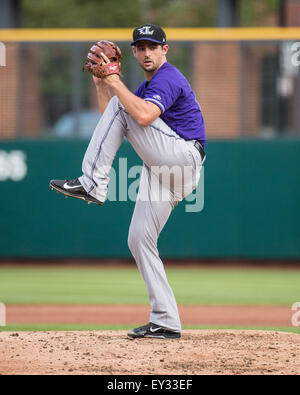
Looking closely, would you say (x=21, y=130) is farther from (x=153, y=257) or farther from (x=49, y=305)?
(x=153, y=257)

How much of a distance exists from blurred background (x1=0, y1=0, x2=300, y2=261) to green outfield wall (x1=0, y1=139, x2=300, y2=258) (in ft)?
0.05

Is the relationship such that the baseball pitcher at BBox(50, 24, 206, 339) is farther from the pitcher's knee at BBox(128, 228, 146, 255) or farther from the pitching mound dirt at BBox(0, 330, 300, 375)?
the pitching mound dirt at BBox(0, 330, 300, 375)

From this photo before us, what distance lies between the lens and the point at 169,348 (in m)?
4.57

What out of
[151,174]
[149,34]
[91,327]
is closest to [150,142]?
[151,174]

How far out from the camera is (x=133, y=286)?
952 centimetres

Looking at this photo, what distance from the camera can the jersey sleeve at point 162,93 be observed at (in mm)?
4434

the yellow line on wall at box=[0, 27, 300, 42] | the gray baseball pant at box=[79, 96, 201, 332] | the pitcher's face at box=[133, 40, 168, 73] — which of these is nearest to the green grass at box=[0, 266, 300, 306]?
the gray baseball pant at box=[79, 96, 201, 332]

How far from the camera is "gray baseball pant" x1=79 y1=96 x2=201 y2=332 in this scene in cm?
455

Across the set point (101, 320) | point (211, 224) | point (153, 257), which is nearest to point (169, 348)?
point (153, 257)

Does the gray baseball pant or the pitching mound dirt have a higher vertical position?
the gray baseball pant

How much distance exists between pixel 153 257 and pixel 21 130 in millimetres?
7374

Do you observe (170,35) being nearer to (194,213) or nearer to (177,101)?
(194,213)

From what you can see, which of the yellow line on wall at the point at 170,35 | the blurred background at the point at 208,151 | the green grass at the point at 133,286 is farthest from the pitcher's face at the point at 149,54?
the yellow line on wall at the point at 170,35

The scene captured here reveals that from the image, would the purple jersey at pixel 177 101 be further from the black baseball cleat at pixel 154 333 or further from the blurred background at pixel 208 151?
the blurred background at pixel 208 151
